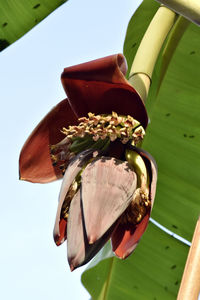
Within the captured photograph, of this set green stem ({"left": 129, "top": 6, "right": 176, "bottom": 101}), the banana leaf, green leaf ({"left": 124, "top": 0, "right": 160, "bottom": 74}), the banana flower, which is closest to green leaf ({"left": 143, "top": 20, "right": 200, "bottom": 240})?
the banana leaf

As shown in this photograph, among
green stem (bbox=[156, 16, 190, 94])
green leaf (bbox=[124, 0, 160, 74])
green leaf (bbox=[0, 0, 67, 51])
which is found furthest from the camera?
green leaf (bbox=[124, 0, 160, 74])

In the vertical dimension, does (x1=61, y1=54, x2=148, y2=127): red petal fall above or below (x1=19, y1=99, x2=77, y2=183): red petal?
above

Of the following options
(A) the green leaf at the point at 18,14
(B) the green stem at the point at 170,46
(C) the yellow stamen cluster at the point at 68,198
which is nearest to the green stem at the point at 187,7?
(C) the yellow stamen cluster at the point at 68,198

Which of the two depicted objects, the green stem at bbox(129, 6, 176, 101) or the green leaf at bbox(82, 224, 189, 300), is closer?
the green stem at bbox(129, 6, 176, 101)

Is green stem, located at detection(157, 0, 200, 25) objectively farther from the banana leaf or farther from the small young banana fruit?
the banana leaf

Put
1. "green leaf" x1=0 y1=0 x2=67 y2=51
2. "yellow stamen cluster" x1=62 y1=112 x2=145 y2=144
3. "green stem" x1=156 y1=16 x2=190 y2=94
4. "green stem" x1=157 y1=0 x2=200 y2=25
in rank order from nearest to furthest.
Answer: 1. "green stem" x1=157 y1=0 x2=200 y2=25
2. "yellow stamen cluster" x1=62 y1=112 x2=145 y2=144
3. "green leaf" x1=0 y1=0 x2=67 y2=51
4. "green stem" x1=156 y1=16 x2=190 y2=94

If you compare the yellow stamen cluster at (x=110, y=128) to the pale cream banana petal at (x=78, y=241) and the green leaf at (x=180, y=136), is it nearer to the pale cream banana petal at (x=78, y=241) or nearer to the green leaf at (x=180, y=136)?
the pale cream banana petal at (x=78, y=241)
